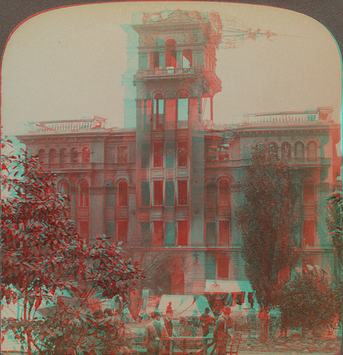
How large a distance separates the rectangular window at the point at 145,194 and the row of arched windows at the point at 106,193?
7.9 inches

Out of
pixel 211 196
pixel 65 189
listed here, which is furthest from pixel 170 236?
pixel 65 189

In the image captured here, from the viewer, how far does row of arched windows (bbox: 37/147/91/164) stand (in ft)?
17.1

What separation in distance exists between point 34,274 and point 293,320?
313 centimetres

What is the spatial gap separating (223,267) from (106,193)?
1.72 m

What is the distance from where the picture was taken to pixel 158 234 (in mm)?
5195

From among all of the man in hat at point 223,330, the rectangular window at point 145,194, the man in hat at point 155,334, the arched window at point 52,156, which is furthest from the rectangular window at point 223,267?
the arched window at point 52,156

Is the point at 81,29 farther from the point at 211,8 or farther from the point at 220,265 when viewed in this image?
the point at 220,265

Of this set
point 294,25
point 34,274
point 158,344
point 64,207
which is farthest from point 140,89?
point 158,344

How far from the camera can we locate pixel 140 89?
523 centimetres

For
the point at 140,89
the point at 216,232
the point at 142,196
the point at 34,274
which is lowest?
the point at 34,274

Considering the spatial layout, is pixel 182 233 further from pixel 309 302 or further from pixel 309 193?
pixel 309 302

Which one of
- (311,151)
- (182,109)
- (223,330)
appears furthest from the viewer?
(182,109)

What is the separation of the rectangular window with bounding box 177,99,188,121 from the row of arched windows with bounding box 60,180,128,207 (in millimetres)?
1121

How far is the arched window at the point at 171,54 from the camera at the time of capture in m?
5.23
